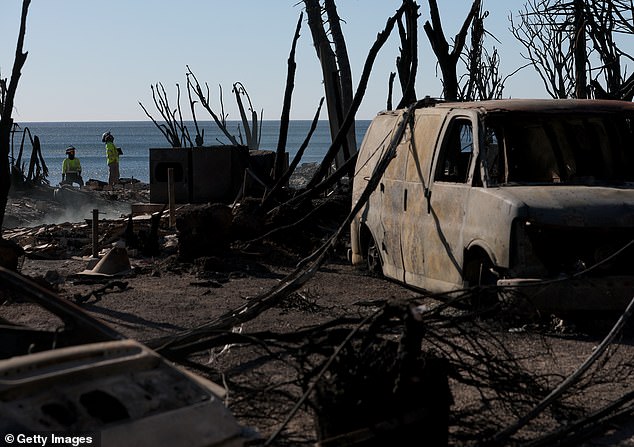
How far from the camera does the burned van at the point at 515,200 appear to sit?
9.26 metres

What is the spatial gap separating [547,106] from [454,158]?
104cm

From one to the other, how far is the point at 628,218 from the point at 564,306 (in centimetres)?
88

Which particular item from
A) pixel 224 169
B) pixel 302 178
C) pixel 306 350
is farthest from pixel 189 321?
pixel 302 178

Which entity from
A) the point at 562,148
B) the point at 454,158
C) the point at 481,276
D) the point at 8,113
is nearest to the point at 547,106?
the point at 562,148

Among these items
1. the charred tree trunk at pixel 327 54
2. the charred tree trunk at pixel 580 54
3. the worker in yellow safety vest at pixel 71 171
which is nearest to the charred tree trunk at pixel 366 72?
the charred tree trunk at pixel 580 54

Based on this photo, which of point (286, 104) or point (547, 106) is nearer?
point (547, 106)

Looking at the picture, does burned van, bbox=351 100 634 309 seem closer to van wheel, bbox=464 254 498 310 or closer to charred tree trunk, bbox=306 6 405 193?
van wheel, bbox=464 254 498 310

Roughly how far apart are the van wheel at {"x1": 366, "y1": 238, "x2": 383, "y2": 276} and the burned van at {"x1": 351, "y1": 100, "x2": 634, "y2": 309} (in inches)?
14.0

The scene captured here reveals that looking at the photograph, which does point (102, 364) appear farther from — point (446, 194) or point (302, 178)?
point (302, 178)

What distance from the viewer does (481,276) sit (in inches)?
392

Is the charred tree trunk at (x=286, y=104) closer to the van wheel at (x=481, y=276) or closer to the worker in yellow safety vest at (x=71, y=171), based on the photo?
the van wheel at (x=481, y=276)

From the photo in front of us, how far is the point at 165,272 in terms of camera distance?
47.0 ft

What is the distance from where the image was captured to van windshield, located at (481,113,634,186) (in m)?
10.3

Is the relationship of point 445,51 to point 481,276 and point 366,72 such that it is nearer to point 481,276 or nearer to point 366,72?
point 366,72
